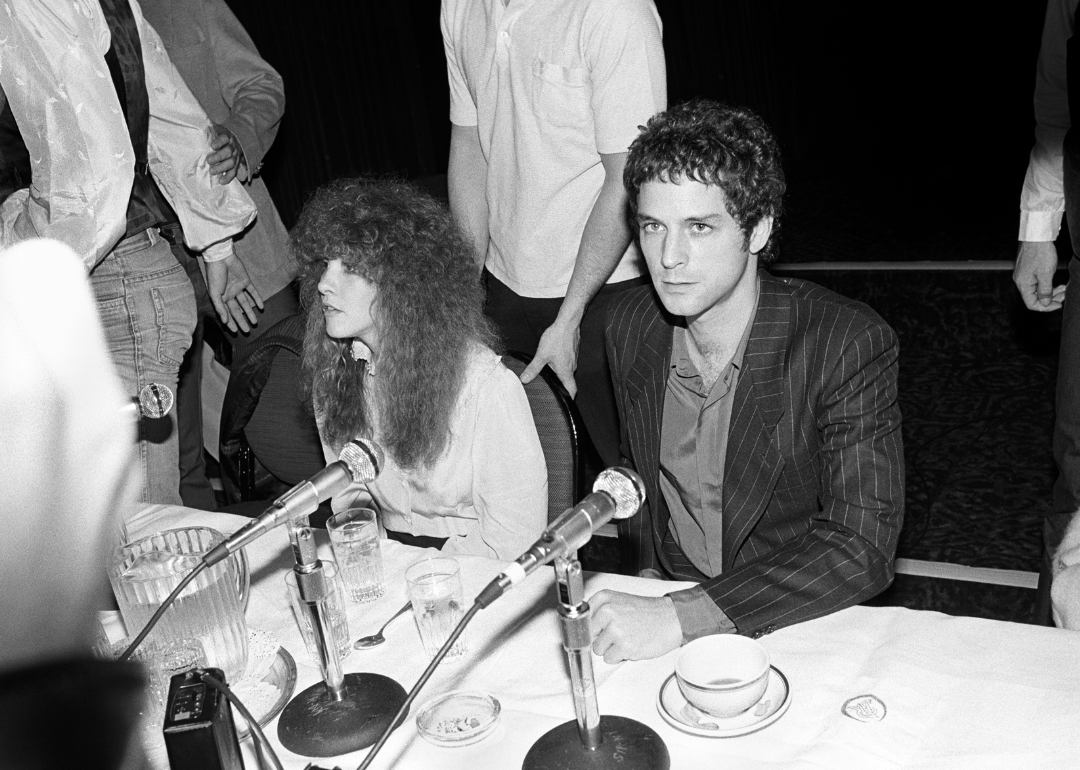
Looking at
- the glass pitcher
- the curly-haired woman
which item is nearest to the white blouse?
the curly-haired woman

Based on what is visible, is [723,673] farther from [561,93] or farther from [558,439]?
[561,93]

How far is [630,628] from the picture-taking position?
137cm

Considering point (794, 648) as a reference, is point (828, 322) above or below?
above

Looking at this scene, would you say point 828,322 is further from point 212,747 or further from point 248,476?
point 248,476

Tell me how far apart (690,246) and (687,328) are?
249 mm

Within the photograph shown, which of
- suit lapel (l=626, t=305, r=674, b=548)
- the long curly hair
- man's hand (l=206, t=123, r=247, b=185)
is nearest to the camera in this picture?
suit lapel (l=626, t=305, r=674, b=548)

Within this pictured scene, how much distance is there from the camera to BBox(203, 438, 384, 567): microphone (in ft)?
3.82

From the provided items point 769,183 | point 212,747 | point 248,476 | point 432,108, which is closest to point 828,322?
point 769,183

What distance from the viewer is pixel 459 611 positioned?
4.89 feet

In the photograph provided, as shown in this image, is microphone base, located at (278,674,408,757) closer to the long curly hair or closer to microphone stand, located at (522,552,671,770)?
microphone stand, located at (522,552,671,770)

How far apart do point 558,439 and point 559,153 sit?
750mm

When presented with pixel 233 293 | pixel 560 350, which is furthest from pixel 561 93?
pixel 233 293

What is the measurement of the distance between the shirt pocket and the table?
124 cm

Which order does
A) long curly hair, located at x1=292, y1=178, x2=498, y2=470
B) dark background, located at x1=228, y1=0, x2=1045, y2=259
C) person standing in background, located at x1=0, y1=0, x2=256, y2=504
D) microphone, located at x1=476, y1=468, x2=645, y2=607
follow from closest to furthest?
microphone, located at x1=476, y1=468, x2=645, y2=607, long curly hair, located at x1=292, y1=178, x2=498, y2=470, person standing in background, located at x1=0, y1=0, x2=256, y2=504, dark background, located at x1=228, y1=0, x2=1045, y2=259
